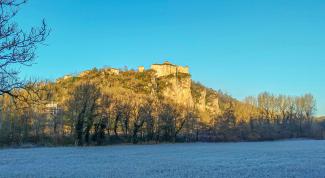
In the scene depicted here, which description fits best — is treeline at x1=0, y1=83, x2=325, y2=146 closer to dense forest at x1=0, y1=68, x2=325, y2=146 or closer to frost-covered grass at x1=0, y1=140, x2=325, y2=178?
dense forest at x1=0, y1=68, x2=325, y2=146

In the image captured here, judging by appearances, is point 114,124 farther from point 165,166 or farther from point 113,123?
point 165,166

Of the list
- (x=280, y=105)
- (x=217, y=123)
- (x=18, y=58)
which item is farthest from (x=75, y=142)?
(x=280, y=105)

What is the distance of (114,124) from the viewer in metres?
86.8

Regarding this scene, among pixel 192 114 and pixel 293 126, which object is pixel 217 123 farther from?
pixel 293 126

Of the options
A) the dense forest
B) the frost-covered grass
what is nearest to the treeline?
the dense forest

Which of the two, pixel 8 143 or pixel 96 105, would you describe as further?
pixel 96 105

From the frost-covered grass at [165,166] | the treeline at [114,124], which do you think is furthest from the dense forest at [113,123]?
the frost-covered grass at [165,166]

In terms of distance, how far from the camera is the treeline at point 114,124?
7681 cm

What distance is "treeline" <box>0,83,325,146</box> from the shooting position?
3024 inches

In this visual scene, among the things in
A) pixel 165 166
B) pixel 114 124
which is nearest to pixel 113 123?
pixel 114 124

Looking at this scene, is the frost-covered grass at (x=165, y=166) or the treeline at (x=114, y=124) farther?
the treeline at (x=114, y=124)

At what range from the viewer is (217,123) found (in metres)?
118

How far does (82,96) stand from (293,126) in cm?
9796

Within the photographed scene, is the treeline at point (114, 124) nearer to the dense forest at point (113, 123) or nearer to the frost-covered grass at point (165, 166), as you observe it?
the dense forest at point (113, 123)
